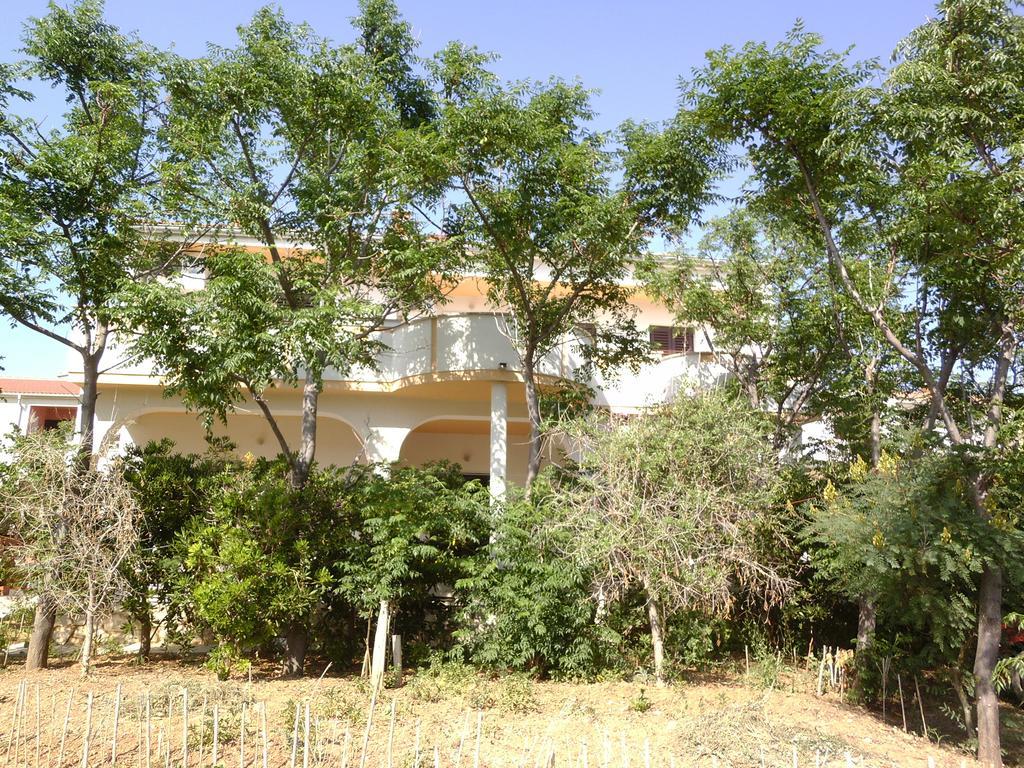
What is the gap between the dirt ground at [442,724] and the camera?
21.0 feet

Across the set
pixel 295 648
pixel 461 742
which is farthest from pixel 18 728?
pixel 461 742

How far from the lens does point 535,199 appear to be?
10.1 meters

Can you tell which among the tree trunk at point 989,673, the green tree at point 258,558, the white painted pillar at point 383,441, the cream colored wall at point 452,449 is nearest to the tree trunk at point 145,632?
the green tree at point 258,558

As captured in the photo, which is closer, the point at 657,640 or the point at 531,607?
the point at 531,607

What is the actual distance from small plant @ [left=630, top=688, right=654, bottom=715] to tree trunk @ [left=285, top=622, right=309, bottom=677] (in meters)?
4.12

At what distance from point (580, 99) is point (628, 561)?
631 centimetres

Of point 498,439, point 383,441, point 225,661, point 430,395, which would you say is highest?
point 430,395

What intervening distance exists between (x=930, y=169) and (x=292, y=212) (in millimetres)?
8009

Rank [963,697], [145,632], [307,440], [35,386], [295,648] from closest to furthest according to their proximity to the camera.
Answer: [963,697]
[295,648]
[145,632]
[307,440]
[35,386]

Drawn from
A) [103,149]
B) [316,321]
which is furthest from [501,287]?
[103,149]

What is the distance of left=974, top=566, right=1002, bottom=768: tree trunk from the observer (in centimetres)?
745

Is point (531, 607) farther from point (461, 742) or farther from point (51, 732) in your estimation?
point (51, 732)

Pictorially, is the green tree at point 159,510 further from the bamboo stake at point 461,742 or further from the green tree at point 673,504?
the green tree at point 673,504

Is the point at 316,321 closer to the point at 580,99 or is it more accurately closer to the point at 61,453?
the point at 61,453
